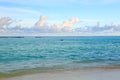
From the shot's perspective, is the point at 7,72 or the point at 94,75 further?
the point at 7,72

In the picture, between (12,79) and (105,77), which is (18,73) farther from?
(105,77)

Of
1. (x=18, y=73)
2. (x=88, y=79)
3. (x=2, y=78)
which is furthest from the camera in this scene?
(x=18, y=73)

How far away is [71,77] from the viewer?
10.0 metres

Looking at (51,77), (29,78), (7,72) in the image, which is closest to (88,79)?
(51,77)

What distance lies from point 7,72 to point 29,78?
2.33 metres

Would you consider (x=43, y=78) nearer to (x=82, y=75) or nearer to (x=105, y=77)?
(x=82, y=75)

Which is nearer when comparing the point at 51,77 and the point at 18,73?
the point at 51,77

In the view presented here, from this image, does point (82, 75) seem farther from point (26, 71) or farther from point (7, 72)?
point (7, 72)

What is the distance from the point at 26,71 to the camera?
11875 millimetres

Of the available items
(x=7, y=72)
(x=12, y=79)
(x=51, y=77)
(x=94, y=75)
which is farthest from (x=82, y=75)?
(x=7, y=72)

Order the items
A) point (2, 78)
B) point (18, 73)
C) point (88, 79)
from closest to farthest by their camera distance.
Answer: point (88, 79)
point (2, 78)
point (18, 73)

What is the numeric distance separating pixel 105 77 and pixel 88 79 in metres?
0.83

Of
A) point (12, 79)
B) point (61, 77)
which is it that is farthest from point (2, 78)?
point (61, 77)

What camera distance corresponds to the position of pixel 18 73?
11.5 metres
